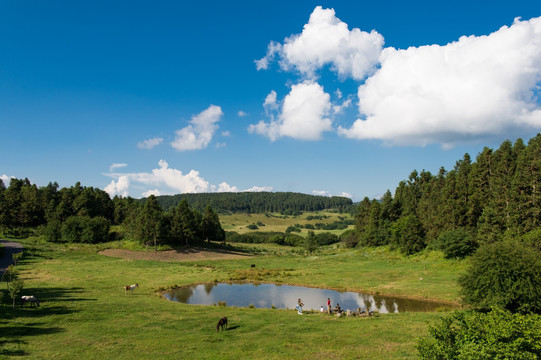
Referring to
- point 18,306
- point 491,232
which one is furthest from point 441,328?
point 491,232

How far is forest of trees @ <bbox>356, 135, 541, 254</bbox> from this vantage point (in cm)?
5350

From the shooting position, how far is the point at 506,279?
85.7 ft

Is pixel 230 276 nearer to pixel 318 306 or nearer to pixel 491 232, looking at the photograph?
pixel 318 306

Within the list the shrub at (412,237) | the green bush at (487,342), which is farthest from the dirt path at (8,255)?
the shrub at (412,237)

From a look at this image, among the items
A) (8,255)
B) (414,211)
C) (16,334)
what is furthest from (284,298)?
(414,211)

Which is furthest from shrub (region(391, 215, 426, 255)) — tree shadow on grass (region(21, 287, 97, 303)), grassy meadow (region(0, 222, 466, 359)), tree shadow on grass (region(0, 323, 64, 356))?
tree shadow on grass (region(0, 323, 64, 356))

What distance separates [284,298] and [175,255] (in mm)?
48155

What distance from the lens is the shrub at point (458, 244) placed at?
55.8 metres

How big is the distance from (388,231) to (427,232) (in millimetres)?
12973

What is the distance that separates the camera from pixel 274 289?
48.4 meters

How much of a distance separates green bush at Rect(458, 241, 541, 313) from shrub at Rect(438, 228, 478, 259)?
29.5 metres

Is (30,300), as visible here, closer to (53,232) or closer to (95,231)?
(95,231)

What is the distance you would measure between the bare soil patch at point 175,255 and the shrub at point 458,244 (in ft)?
169

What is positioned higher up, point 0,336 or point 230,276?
point 0,336
